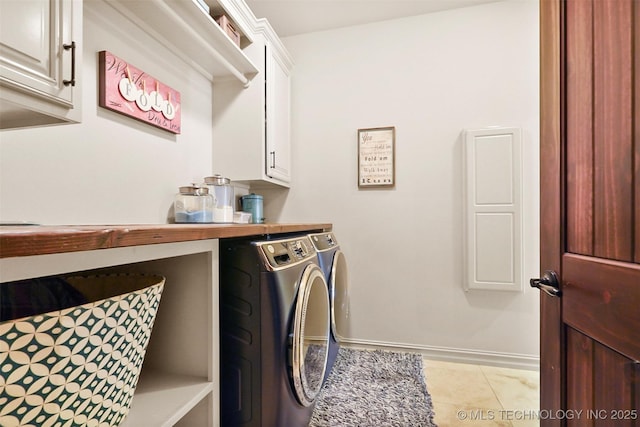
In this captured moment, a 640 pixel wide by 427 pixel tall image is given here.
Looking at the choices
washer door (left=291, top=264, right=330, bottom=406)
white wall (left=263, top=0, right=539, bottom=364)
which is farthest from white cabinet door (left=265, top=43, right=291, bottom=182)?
washer door (left=291, top=264, right=330, bottom=406)

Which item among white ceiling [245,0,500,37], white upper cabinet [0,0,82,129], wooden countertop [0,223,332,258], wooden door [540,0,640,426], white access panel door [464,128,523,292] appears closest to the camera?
wooden countertop [0,223,332,258]

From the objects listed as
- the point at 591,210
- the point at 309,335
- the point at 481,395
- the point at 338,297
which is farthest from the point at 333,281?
the point at 591,210

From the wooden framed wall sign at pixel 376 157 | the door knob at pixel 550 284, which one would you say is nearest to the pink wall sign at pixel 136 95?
the wooden framed wall sign at pixel 376 157

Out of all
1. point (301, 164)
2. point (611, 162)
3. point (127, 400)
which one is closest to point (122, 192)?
point (127, 400)

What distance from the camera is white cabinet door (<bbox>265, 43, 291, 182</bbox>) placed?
2.07 meters

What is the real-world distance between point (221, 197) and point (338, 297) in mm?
969

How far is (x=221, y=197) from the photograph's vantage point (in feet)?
6.21

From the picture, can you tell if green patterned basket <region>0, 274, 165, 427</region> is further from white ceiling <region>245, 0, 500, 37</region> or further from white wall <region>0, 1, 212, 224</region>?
white ceiling <region>245, 0, 500, 37</region>

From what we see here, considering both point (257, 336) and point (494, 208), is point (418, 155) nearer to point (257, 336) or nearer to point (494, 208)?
point (494, 208)

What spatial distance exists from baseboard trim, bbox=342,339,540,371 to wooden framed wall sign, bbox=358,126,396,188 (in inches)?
48.0

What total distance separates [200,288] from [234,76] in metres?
1.69

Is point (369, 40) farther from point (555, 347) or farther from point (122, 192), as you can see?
point (555, 347)

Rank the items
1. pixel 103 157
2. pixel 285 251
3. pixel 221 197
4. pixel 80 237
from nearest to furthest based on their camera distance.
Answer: pixel 80 237, pixel 285 251, pixel 103 157, pixel 221 197

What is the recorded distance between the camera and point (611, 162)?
63cm
